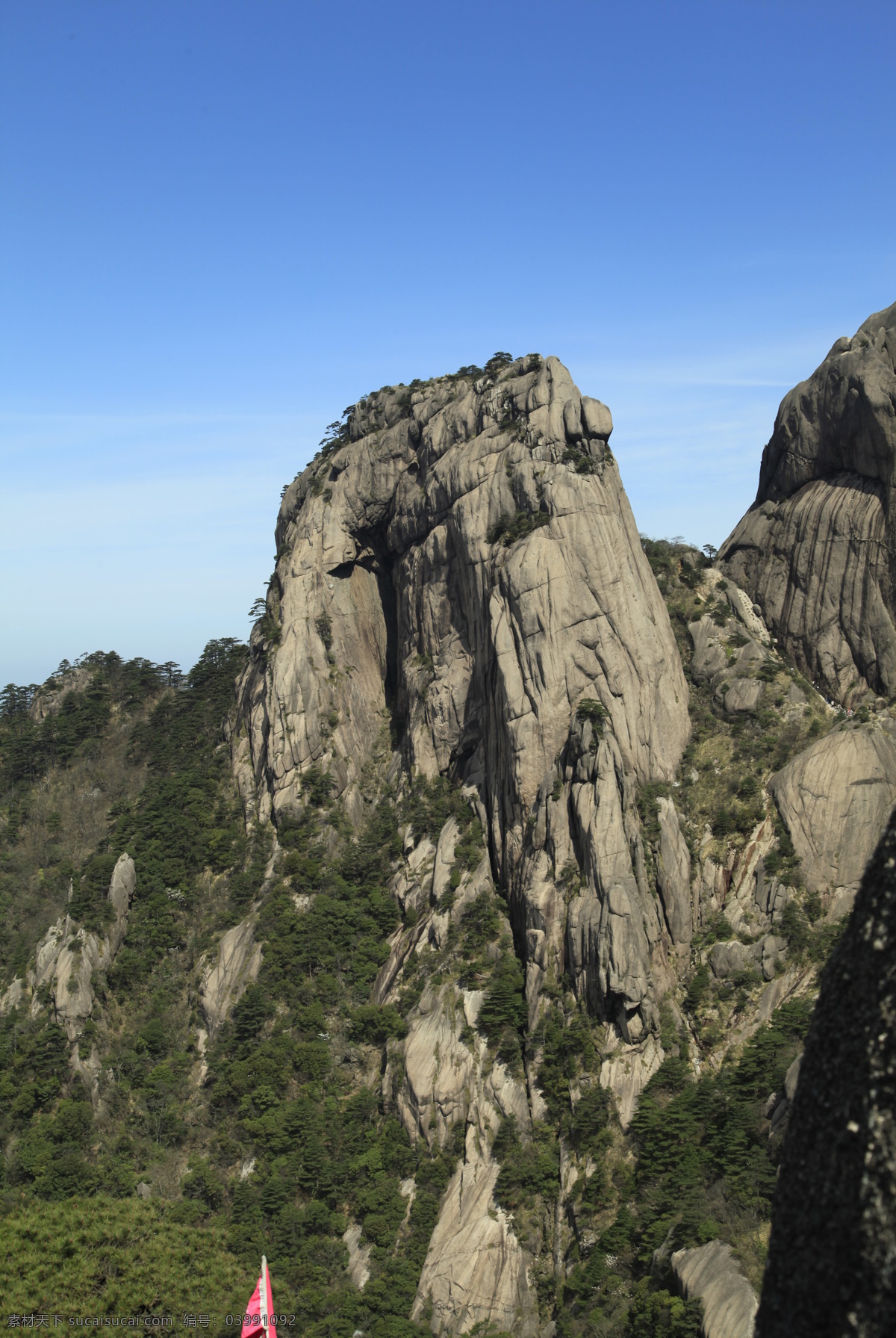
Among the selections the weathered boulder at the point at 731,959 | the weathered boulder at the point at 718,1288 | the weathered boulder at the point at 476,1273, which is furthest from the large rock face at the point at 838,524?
the weathered boulder at the point at 476,1273

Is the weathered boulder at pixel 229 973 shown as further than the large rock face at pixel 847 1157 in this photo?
Yes

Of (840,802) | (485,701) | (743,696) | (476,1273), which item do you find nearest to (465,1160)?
(476,1273)

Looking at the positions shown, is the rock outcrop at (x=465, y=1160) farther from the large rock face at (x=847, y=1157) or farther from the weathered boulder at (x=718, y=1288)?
the large rock face at (x=847, y=1157)

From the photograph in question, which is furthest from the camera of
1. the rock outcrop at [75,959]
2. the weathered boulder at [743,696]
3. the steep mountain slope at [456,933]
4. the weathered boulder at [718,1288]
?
the rock outcrop at [75,959]

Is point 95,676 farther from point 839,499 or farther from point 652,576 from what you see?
point 839,499

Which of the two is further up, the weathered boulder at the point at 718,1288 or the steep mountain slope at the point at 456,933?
the steep mountain slope at the point at 456,933

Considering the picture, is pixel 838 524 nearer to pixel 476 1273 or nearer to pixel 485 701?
pixel 485 701

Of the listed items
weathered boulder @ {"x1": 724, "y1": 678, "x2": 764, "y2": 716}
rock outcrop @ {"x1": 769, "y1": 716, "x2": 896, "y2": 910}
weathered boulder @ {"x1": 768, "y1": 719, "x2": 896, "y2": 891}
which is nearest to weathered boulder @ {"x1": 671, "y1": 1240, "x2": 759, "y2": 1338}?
rock outcrop @ {"x1": 769, "y1": 716, "x2": 896, "y2": 910}
